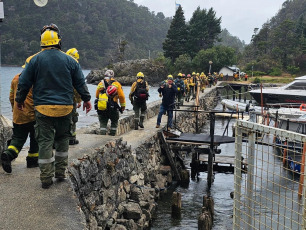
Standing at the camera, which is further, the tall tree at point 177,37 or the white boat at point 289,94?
the tall tree at point 177,37

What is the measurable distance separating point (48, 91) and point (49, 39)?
697 mm

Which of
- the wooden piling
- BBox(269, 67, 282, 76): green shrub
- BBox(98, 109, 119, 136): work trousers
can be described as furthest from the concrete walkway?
BBox(269, 67, 282, 76): green shrub

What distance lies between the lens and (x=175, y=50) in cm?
6956

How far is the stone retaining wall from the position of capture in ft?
20.5

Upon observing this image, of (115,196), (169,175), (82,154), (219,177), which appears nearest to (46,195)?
(82,154)

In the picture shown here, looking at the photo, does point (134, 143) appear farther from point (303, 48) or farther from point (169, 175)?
point (303, 48)

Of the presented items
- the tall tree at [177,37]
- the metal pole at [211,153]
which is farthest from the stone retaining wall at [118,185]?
the tall tree at [177,37]

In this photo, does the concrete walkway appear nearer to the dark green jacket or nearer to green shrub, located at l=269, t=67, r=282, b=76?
the dark green jacket

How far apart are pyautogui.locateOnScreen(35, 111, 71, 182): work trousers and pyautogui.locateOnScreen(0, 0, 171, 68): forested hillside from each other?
271ft

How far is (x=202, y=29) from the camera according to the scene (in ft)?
232

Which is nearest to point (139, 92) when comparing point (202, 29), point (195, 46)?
point (195, 46)

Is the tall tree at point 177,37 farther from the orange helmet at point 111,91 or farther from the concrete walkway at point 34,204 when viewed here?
the concrete walkway at point 34,204

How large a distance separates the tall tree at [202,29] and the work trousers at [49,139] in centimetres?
6571

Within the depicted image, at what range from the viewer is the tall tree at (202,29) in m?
70.1
